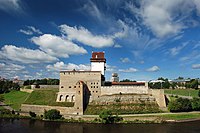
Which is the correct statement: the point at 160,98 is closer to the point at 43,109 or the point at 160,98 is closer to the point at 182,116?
the point at 182,116

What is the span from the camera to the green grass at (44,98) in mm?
43822

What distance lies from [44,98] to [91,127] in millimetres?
19422

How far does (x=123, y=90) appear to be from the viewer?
156 feet

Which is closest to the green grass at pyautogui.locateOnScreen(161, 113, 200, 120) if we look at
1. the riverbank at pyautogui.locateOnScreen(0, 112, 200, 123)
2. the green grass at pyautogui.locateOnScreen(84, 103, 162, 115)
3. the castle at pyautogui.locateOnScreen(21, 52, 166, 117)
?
the riverbank at pyautogui.locateOnScreen(0, 112, 200, 123)

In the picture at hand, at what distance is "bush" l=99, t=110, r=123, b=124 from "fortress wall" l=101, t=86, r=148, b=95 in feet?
34.6

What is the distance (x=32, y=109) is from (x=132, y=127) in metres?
22.2

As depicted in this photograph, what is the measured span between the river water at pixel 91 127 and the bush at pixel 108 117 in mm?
1636

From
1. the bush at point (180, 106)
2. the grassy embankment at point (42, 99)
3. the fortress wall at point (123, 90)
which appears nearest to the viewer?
the bush at point (180, 106)

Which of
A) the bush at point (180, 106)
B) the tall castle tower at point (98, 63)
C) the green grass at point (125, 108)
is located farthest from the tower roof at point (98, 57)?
the bush at point (180, 106)

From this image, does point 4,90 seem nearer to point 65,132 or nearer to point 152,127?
point 65,132

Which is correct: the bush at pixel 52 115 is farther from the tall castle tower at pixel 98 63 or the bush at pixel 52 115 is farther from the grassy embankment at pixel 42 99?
the tall castle tower at pixel 98 63

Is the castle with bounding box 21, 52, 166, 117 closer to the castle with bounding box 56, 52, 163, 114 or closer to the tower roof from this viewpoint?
the castle with bounding box 56, 52, 163, 114

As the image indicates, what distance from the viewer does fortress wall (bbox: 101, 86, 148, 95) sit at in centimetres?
4691

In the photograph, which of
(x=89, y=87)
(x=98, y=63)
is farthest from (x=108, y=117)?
(x=98, y=63)
